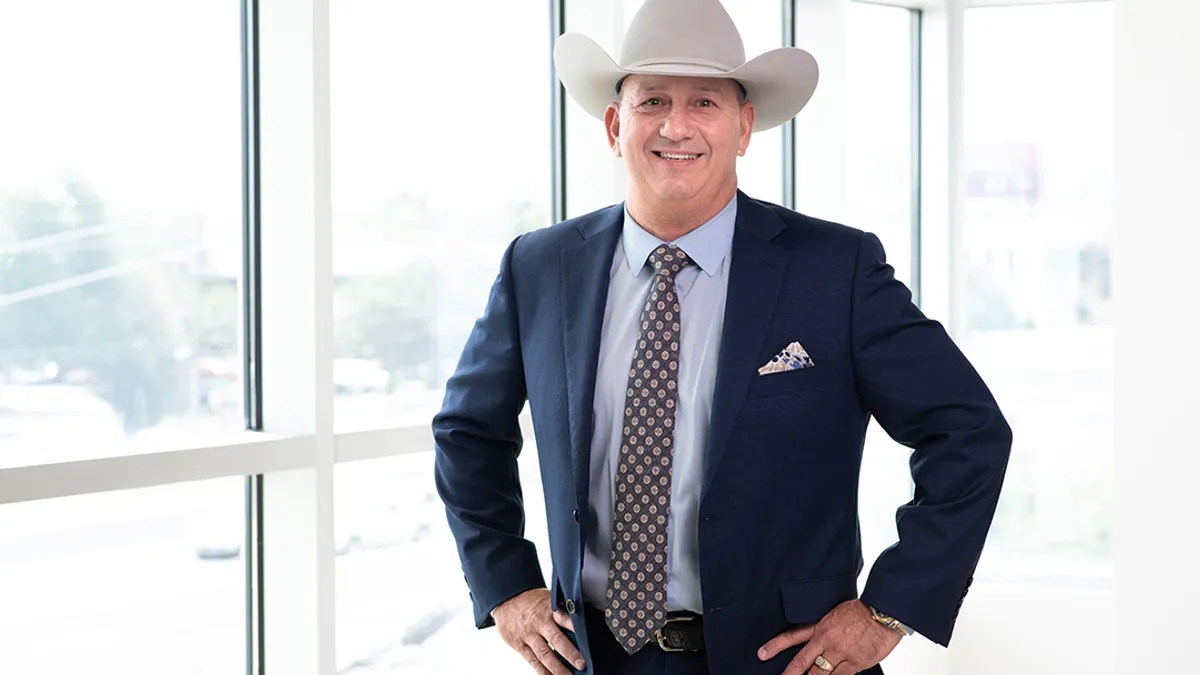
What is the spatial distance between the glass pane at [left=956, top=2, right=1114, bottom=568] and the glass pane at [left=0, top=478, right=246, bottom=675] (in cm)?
314

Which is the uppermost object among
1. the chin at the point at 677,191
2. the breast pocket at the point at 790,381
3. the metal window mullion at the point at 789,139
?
the metal window mullion at the point at 789,139

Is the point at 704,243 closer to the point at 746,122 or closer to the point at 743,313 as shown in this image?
the point at 743,313

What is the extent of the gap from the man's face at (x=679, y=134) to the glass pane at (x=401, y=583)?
144cm

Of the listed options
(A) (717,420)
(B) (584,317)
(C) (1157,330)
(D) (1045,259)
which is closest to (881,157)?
(D) (1045,259)

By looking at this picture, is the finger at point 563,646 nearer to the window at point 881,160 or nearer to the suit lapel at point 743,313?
the suit lapel at point 743,313

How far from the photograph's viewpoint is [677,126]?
1994mm

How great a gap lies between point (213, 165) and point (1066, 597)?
3.35 metres

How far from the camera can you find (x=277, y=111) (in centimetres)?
285

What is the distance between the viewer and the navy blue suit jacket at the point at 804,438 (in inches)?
74.4

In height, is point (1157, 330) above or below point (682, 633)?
above

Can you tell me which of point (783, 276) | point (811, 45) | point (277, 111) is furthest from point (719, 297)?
point (811, 45)

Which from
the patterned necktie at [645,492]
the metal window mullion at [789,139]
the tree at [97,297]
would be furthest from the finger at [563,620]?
the metal window mullion at [789,139]

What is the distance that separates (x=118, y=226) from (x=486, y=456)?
3.45ft

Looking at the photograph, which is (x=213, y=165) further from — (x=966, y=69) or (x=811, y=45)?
(x=966, y=69)
